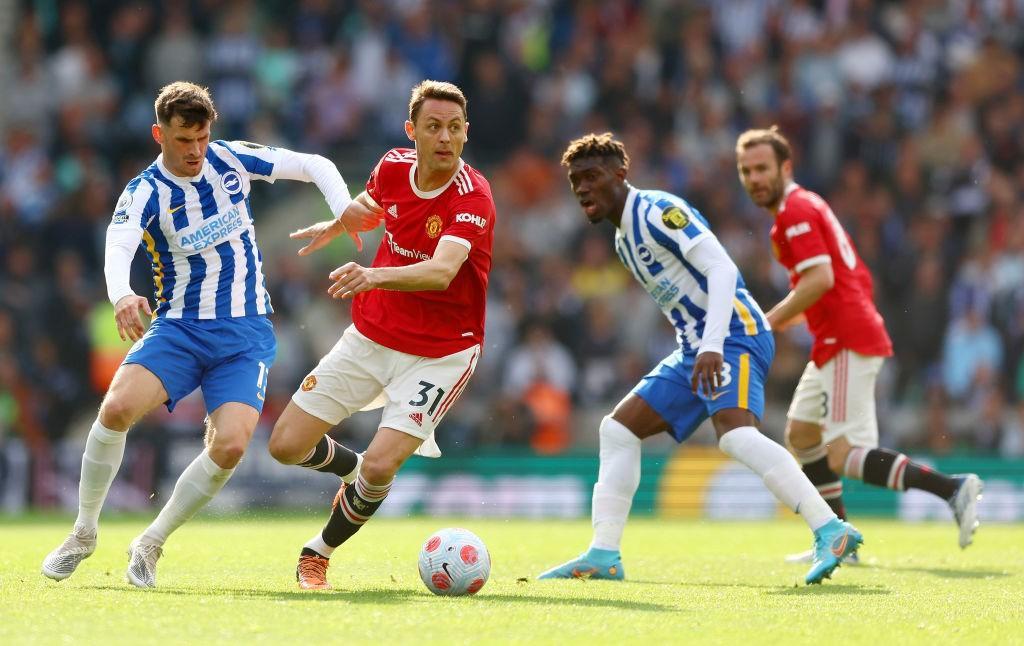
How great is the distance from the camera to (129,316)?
6906mm

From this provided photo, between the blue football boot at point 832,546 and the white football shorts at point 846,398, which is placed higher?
the white football shorts at point 846,398

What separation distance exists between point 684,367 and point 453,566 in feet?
6.56

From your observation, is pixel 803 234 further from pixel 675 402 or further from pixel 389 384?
pixel 389 384

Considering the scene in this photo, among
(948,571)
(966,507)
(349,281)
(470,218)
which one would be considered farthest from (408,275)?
(966,507)

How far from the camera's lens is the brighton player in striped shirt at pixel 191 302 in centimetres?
740

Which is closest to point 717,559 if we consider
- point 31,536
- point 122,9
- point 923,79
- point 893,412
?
point 31,536

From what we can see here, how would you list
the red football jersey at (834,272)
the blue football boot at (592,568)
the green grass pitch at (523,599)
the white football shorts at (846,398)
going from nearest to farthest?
the green grass pitch at (523,599) → the blue football boot at (592,568) → the red football jersey at (834,272) → the white football shorts at (846,398)

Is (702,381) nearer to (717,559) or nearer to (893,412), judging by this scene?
(717,559)

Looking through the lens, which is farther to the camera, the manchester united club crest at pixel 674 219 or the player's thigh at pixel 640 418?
the player's thigh at pixel 640 418

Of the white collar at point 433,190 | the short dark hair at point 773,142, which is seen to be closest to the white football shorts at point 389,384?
the white collar at point 433,190

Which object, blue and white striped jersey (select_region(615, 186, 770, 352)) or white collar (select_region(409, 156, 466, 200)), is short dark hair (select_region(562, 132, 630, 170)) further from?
white collar (select_region(409, 156, 466, 200))

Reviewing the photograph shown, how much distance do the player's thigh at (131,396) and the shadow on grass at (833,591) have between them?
10.7 feet

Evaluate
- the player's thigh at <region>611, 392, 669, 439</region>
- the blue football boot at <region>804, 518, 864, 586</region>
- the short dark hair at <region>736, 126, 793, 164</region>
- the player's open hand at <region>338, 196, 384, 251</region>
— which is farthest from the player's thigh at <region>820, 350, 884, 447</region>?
the player's open hand at <region>338, 196, 384, 251</region>

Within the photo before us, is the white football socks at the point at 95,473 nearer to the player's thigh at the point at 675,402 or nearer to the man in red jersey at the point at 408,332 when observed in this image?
the man in red jersey at the point at 408,332
